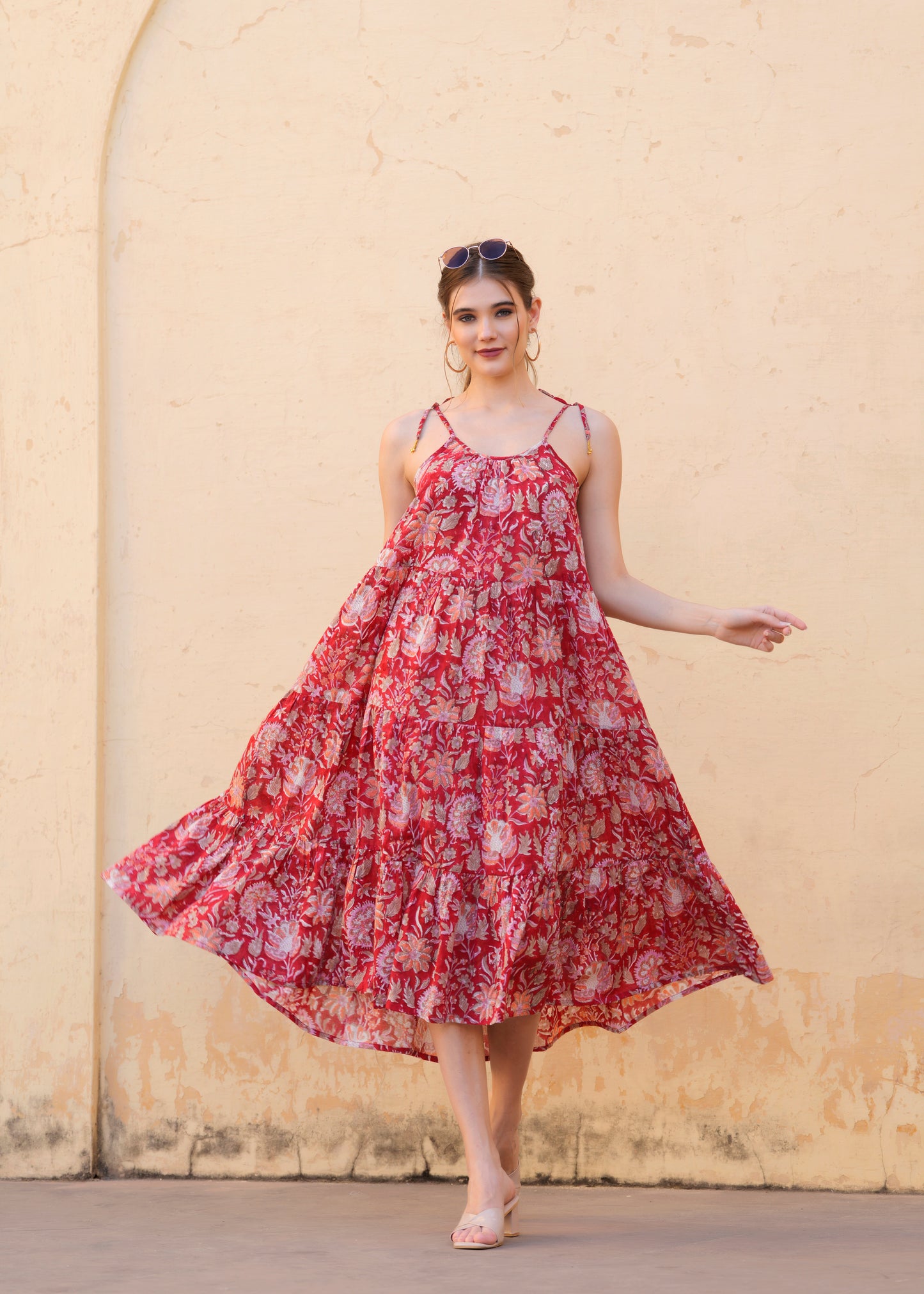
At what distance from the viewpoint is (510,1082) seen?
3.17m

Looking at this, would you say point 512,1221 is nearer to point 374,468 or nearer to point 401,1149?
point 401,1149

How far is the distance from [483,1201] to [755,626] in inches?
54.2

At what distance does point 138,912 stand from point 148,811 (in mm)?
626

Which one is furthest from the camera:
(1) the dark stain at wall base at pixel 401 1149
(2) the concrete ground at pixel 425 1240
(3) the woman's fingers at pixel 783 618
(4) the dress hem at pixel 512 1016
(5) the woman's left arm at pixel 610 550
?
(1) the dark stain at wall base at pixel 401 1149

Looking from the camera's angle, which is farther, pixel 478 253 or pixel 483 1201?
pixel 478 253

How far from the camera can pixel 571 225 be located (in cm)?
380

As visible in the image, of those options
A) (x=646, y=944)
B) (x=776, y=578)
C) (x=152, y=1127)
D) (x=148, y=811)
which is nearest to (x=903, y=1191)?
(x=646, y=944)

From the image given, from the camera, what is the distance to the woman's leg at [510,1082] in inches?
124

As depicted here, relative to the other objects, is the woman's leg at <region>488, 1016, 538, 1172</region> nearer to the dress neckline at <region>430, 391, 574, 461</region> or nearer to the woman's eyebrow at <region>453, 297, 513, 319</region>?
the dress neckline at <region>430, 391, 574, 461</region>

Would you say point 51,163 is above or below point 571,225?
above

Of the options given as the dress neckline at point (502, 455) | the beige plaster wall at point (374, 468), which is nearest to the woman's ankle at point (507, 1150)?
the beige plaster wall at point (374, 468)

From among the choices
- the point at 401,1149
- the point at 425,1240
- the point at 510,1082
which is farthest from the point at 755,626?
the point at 401,1149

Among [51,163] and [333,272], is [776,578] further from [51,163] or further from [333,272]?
[51,163]

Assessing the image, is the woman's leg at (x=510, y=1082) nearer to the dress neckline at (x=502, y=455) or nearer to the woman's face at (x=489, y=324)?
the dress neckline at (x=502, y=455)
